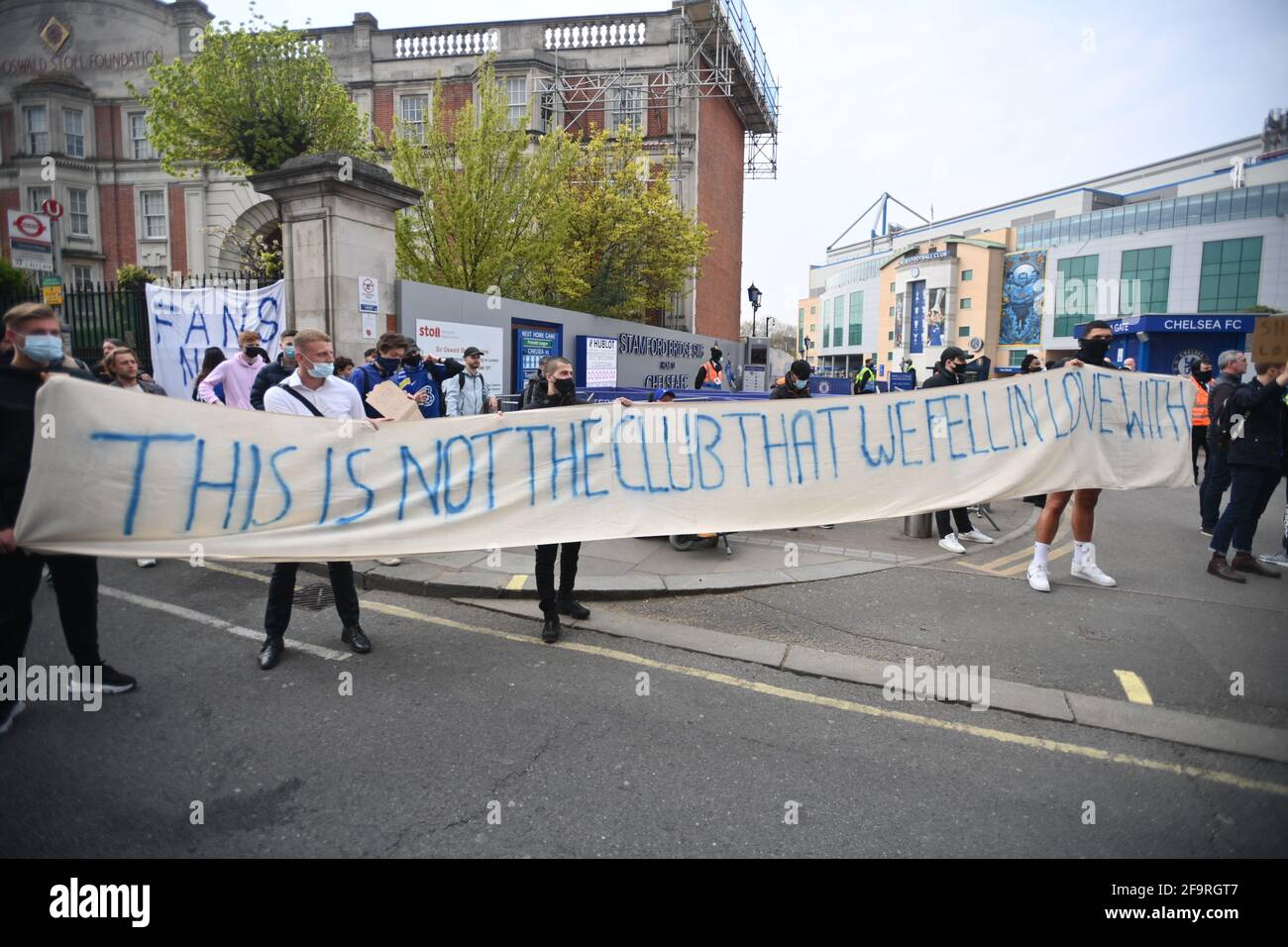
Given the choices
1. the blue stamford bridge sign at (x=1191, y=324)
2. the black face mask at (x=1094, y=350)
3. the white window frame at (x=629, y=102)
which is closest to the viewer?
the black face mask at (x=1094, y=350)

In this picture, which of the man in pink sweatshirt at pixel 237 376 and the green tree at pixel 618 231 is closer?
the man in pink sweatshirt at pixel 237 376

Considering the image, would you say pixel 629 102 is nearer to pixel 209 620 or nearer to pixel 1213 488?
pixel 1213 488

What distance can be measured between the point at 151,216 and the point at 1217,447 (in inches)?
1443

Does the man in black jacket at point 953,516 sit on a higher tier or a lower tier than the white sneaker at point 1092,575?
higher

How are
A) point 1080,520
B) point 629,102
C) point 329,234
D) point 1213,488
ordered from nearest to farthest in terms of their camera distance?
point 1080,520, point 1213,488, point 329,234, point 629,102

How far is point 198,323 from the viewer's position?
9.99 m

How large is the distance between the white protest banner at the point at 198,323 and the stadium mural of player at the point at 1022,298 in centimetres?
6749

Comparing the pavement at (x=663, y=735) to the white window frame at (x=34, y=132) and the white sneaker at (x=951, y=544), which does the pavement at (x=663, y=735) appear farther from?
the white window frame at (x=34, y=132)

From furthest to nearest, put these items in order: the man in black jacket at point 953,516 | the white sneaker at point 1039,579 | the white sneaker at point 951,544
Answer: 1. the white sneaker at point 951,544
2. the man in black jacket at point 953,516
3. the white sneaker at point 1039,579

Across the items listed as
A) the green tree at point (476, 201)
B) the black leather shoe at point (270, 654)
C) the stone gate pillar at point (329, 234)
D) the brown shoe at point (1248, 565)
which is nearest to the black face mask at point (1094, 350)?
the brown shoe at point (1248, 565)

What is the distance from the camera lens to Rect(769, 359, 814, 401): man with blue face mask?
6.31m

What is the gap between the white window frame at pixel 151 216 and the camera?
29.2 m

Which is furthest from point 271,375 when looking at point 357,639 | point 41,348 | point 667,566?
point 667,566

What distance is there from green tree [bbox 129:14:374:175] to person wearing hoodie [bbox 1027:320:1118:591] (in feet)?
54.8
